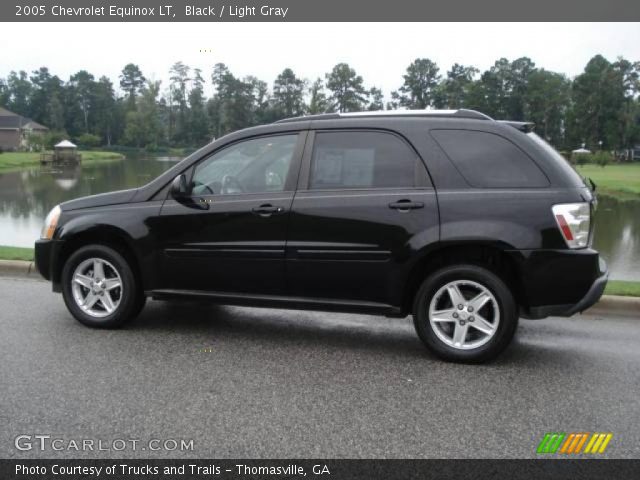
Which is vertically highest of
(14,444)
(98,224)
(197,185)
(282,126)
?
(282,126)

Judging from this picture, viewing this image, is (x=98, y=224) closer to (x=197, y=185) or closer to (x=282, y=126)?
(x=197, y=185)

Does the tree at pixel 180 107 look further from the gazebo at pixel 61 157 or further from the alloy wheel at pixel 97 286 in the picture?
the alloy wheel at pixel 97 286

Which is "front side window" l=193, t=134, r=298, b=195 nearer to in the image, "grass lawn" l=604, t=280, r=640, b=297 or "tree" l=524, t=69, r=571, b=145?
"grass lawn" l=604, t=280, r=640, b=297

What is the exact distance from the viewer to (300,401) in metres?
3.78

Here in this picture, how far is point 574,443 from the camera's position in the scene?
3225 mm

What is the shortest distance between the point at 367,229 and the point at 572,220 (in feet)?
4.80

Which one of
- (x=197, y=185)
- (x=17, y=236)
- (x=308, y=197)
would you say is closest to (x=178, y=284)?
(x=197, y=185)

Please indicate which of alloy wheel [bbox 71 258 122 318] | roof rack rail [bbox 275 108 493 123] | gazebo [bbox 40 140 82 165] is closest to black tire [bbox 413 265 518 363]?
roof rack rail [bbox 275 108 493 123]

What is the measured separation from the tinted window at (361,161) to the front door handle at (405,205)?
0.51 ft

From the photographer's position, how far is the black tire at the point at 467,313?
4.36 meters

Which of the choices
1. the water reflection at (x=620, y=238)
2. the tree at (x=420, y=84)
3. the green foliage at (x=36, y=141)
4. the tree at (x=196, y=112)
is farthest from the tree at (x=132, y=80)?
the water reflection at (x=620, y=238)

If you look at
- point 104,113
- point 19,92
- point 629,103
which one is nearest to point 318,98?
point 629,103

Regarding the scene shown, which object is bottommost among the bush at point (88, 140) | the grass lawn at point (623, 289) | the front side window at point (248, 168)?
the grass lawn at point (623, 289)
